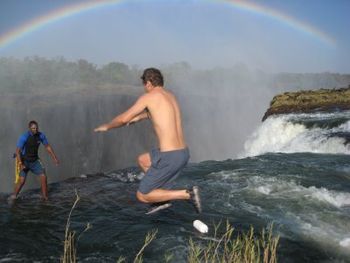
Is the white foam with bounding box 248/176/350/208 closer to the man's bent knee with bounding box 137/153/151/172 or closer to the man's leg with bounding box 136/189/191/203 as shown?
the man's leg with bounding box 136/189/191/203

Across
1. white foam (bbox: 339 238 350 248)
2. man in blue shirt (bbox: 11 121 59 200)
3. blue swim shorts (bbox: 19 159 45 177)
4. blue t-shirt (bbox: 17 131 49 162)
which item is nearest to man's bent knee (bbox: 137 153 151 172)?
white foam (bbox: 339 238 350 248)

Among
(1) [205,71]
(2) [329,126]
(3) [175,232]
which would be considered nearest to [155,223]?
(3) [175,232]

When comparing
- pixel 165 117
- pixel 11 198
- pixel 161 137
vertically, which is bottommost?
pixel 11 198

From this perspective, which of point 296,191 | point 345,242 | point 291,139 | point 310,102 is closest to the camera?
point 345,242

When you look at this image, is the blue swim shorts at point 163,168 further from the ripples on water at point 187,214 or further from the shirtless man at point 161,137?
the ripples on water at point 187,214

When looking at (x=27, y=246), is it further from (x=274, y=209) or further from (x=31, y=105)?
(x=31, y=105)

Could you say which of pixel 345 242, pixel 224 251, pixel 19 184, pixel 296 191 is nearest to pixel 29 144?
pixel 19 184

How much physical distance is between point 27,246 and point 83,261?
4.34ft

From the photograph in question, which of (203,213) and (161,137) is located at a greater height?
(161,137)

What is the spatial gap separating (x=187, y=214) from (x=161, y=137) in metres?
3.53

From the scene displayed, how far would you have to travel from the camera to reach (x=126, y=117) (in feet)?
16.7

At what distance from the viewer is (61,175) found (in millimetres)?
37219

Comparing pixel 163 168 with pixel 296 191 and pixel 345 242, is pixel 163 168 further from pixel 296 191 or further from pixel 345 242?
pixel 296 191

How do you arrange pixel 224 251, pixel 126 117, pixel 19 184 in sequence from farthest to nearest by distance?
pixel 19 184
pixel 126 117
pixel 224 251
